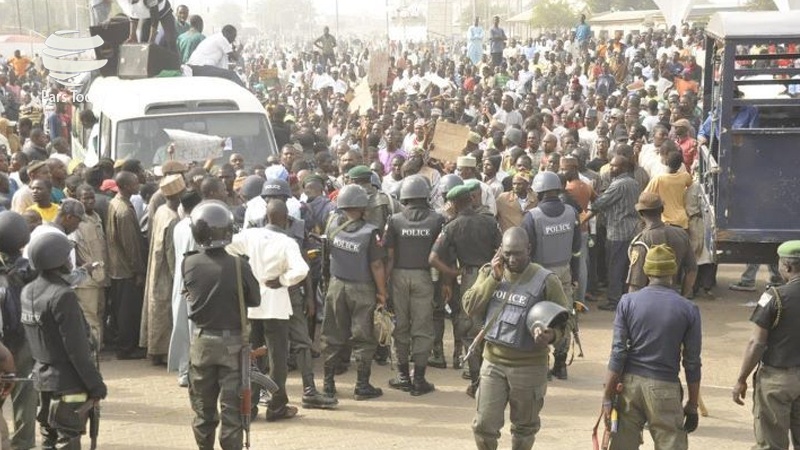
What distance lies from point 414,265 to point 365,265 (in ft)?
1.63

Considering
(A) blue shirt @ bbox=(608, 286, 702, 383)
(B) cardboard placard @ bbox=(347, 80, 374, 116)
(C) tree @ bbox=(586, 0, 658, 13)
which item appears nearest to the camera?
(A) blue shirt @ bbox=(608, 286, 702, 383)

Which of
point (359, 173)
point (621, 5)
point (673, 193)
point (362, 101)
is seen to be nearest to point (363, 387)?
point (359, 173)

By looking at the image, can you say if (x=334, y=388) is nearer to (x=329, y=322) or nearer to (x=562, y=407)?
(x=329, y=322)

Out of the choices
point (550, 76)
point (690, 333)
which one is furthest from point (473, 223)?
point (550, 76)

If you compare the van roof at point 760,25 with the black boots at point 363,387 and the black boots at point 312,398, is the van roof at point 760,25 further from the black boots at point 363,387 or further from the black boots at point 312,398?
the black boots at point 312,398

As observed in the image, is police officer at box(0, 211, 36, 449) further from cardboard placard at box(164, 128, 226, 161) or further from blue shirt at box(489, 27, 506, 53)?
blue shirt at box(489, 27, 506, 53)

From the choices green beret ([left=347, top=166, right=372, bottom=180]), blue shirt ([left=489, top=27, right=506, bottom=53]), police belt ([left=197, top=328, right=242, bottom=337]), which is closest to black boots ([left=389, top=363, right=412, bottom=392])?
green beret ([left=347, top=166, right=372, bottom=180])

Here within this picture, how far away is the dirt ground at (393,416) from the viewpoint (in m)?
8.62

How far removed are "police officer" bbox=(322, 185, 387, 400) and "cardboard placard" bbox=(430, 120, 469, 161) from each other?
519 centimetres

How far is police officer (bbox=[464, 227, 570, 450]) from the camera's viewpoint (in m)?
7.18

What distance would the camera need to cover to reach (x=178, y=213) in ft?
32.8

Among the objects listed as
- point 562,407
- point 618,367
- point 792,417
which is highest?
point 618,367

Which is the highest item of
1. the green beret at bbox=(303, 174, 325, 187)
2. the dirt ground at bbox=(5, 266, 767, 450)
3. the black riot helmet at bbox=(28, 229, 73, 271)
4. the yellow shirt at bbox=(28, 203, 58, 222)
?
the black riot helmet at bbox=(28, 229, 73, 271)

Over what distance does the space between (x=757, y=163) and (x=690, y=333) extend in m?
4.08
